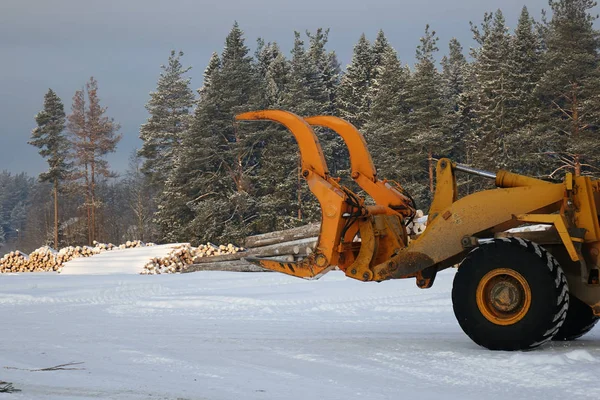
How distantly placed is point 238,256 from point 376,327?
37.9ft

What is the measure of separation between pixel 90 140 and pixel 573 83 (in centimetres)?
3845

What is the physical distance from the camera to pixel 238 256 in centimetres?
2078

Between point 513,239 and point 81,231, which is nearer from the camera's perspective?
point 513,239

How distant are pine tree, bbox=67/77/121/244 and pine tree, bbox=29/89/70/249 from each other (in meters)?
1.73

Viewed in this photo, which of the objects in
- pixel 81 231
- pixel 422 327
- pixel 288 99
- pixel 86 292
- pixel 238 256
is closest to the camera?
pixel 422 327

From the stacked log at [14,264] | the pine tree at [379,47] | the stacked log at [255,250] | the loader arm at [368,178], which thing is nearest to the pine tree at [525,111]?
the pine tree at [379,47]

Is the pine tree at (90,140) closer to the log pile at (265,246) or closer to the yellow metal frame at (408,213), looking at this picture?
the log pile at (265,246)

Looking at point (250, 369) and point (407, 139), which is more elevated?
point (407, 139)

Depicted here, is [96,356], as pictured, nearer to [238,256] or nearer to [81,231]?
[238,256]

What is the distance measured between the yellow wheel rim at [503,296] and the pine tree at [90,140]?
54288mm

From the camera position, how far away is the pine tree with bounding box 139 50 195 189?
2124 inches

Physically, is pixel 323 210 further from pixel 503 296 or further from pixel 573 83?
pixel 573 83

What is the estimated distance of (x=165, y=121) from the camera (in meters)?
55.2

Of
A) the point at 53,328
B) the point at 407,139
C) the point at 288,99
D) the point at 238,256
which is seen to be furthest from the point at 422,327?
the point at 288,99
